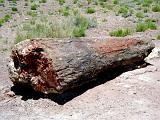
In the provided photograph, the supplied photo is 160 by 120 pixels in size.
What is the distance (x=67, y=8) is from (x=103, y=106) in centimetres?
1441

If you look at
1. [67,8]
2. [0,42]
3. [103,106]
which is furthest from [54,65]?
[67,8]

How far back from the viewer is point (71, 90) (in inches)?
322

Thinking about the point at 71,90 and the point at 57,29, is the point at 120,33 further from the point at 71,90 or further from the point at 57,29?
the point at 71,90

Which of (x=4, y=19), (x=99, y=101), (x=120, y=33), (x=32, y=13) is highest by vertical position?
(x=99, y=101)

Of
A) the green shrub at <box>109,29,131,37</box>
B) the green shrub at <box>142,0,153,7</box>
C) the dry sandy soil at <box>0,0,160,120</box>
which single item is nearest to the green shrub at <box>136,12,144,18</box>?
the green shrub at <box>142,0,153,7</box>

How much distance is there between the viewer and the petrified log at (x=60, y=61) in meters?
7.59

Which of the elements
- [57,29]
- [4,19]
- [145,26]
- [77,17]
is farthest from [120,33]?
[4,19]

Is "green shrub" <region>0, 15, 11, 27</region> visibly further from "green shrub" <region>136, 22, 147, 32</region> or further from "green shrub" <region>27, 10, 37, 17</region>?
"green shrub" <region>136, 22, 147, 32</region>

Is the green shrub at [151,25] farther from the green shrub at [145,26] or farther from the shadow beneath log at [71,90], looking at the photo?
the shadow beneath log at [71,90]

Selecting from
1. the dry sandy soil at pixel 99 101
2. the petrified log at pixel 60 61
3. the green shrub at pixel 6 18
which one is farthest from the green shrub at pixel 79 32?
the petrified log at pixel 60 61

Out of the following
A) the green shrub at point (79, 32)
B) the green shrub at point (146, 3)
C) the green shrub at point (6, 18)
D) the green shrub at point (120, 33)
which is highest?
the green shrub at point (79, 32)

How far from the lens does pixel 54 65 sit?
7.50 meters

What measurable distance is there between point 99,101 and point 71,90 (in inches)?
25.9

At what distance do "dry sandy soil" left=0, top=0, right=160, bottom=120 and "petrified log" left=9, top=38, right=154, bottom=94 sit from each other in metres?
0.26
